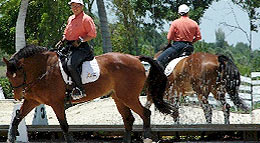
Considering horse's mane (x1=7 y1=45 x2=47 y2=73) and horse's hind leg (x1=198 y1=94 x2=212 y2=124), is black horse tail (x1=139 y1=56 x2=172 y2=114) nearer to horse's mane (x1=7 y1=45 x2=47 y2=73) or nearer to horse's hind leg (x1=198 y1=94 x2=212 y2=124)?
horse's hind leg (x1=198 y1=94 x2=212 y2=124)

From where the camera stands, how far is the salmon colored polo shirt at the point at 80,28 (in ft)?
21.7

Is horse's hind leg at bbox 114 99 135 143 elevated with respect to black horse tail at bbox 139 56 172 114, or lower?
lower

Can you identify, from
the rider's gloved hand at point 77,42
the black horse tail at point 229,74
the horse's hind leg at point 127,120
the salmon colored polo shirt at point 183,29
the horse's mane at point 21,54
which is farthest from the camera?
the salmon colored polo shirt at point 183,29

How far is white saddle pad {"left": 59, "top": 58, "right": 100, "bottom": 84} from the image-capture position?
6633mm

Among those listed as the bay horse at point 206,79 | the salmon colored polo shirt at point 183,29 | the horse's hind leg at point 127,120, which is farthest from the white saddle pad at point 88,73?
the salmon colored polo shirt at point 183,29

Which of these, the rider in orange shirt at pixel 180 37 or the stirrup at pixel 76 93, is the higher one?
the rider in orange shirt at pixel 180 37

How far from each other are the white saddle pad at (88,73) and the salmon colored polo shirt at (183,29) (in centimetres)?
235

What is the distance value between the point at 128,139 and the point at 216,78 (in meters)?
2.02

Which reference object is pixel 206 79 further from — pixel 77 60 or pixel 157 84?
pixel 77 60

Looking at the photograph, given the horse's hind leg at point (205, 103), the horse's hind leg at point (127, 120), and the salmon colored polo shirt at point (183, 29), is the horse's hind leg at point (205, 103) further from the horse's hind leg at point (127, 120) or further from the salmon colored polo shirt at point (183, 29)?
the horse's hind leg at point (127, 120)

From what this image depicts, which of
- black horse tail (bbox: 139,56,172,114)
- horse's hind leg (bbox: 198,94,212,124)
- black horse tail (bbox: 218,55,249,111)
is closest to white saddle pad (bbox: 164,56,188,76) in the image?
horse's hind leg (bbox: 198,94,212,124)

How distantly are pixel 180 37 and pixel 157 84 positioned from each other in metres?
1.50

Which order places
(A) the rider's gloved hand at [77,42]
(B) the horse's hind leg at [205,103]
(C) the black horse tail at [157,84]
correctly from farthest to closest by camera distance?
(B) the horse's hind leg at [205,103] < (C) the black horse tail at [157,84] < (A) the rider's gloved hand at [77,42]

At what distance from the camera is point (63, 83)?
6641 millimetres
